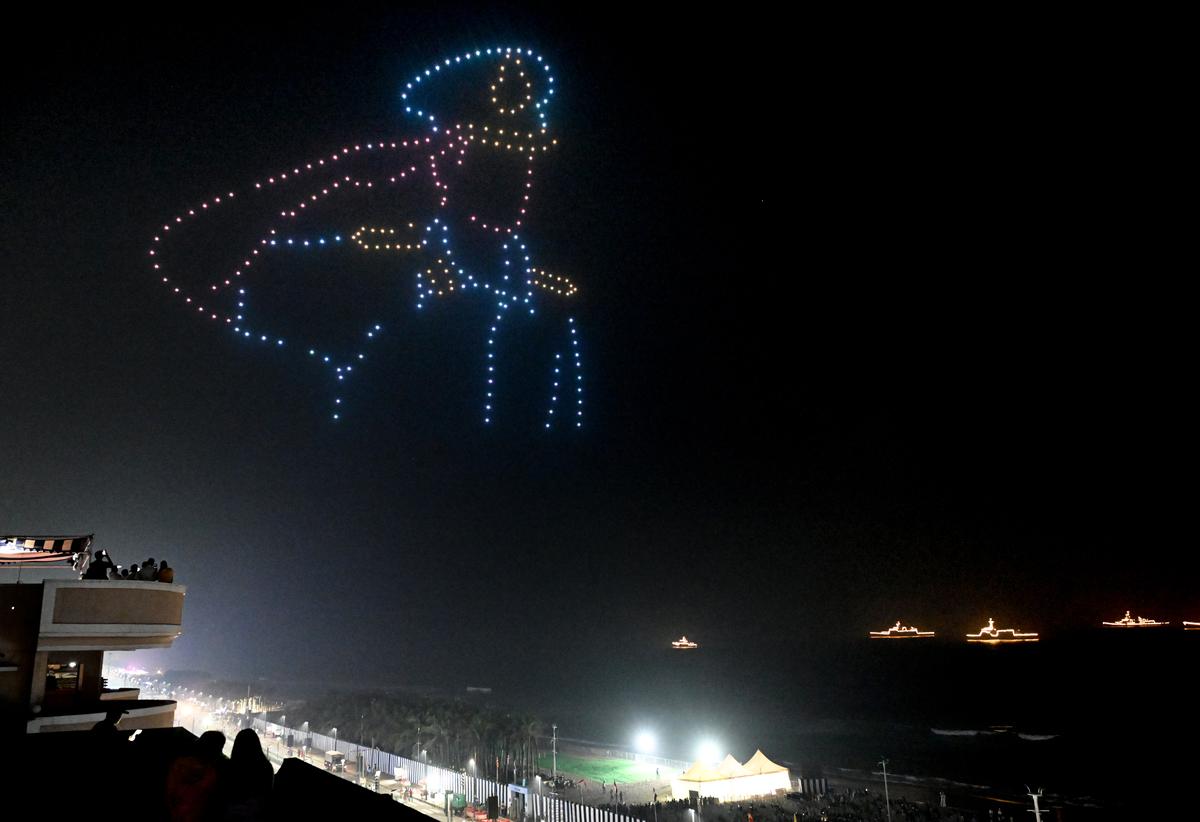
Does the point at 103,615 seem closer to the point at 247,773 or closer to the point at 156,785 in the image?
the point at 156,785

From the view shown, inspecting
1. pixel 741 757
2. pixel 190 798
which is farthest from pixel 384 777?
pixel 190 798

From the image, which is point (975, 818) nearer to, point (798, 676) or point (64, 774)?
point (64, 774)

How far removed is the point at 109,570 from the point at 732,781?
60.3 feet

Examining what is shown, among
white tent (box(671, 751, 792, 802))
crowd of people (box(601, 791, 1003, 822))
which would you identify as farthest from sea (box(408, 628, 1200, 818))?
white tent (box(671, 751, 792, 802))

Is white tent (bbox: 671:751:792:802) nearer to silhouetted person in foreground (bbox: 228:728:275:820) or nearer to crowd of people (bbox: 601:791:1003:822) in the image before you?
crowd of people (bbox: 601:791:1003:822)

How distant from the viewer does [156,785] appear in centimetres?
523

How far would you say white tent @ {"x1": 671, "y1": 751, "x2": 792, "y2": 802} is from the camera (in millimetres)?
21547

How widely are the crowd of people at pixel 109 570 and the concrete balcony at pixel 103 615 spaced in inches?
19.5

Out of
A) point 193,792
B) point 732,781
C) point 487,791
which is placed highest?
point 193,792

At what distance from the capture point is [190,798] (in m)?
4.06

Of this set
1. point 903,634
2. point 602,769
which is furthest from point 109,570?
point 903,634

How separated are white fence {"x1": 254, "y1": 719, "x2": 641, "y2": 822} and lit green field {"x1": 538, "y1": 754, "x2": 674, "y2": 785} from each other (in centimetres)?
906

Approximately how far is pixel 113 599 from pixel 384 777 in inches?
667

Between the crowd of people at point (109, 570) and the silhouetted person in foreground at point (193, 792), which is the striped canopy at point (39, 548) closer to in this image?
the crowd of people at point (109, 570)
